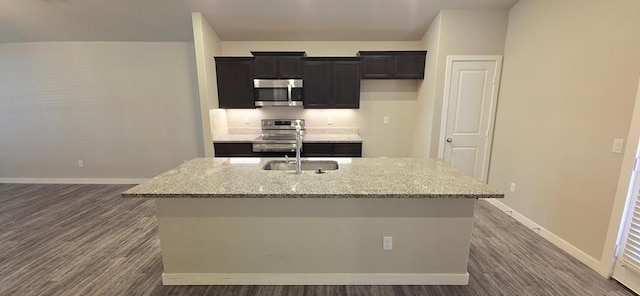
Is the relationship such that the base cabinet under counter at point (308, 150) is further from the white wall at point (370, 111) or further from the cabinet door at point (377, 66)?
the cabinet door at point (377, 66)

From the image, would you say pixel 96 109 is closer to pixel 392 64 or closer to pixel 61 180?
pixel 61 180

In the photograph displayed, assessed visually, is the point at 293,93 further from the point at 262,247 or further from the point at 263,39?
the point at 262,247

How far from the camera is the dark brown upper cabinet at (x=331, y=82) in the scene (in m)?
4.02

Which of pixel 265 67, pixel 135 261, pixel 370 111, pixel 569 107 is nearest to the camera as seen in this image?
pixel 135 261

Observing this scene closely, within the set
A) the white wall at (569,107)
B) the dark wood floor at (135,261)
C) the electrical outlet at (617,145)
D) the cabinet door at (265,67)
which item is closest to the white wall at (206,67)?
the cabinet door at (265,67)

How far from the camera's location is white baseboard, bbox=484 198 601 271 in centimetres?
232

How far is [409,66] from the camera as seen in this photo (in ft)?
13.3

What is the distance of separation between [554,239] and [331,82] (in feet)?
11.1

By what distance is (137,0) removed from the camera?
3295 mm

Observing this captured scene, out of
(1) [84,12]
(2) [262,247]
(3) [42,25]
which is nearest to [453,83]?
(2) [262,247]

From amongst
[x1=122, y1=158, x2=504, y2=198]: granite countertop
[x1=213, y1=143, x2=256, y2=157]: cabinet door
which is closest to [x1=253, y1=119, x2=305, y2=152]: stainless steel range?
[x1=213, y1=143, x2=256, y2=157]: cabinet door

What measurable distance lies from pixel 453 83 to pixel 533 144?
1.25m

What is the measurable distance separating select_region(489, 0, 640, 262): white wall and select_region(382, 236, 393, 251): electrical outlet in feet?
6.41

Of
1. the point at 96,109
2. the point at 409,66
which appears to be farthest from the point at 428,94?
the point at 96,109
